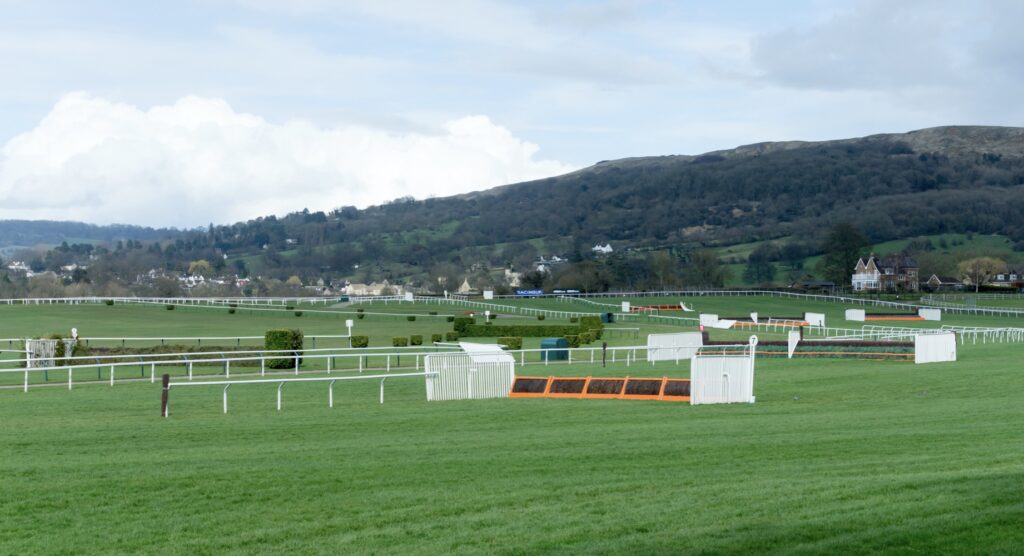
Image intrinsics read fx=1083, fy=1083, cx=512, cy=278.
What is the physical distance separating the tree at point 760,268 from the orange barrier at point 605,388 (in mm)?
114267

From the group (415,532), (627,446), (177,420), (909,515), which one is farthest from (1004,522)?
(177,420)

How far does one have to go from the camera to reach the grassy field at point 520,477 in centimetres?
851

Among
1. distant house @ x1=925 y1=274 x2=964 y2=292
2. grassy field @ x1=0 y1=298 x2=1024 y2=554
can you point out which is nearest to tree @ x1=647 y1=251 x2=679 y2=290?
distant house @ x1=925 y1=274 x2=964 y2=292

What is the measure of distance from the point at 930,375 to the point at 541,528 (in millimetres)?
18932

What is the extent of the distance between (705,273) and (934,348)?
298 ft

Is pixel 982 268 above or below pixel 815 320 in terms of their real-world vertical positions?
above

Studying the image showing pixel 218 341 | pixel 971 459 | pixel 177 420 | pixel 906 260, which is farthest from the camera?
pixel 906 260

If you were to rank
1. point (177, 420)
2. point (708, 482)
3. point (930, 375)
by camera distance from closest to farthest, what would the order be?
point (708, 482) → point (177, 420) → point (930, 375)

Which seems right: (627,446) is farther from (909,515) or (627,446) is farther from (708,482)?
(909,515)

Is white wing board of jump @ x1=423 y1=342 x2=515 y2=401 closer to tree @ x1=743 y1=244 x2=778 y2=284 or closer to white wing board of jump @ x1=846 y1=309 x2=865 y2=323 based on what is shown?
white wing board of jump @ x1=846 y1=309 x2=865 y2=323

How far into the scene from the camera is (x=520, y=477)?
1118cm

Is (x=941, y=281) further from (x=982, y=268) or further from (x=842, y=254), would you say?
(x=842, y=254)

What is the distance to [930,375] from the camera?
25.2 meters

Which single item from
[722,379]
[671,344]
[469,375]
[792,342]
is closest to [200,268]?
[671,344]
